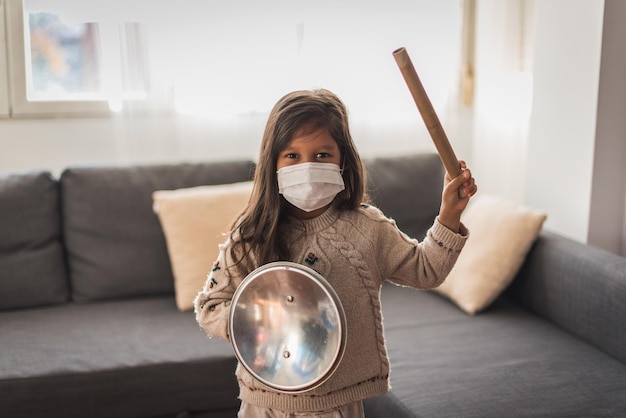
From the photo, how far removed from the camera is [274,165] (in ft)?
4.70

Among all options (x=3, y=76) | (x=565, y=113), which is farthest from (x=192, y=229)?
(x=565, y=113)

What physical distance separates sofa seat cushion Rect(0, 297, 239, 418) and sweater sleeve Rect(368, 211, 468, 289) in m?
0.91

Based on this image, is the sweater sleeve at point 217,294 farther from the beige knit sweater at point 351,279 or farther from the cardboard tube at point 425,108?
the cardboard tube at point 425,108

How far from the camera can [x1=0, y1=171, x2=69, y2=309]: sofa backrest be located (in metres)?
2.55

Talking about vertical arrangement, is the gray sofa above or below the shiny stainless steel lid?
below

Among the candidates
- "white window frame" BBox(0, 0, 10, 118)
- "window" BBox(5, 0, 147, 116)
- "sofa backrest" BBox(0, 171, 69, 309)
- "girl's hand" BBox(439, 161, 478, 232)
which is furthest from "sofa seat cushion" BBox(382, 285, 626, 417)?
"white window frame" BBox(0, 0, 10, 118)

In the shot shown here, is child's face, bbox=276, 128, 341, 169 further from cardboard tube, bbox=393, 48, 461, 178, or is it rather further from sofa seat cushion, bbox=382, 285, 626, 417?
sofa seat cushion, bbox=382, 285, 626, 417

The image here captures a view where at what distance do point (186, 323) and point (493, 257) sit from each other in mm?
1023

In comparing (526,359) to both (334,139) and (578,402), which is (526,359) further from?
(334,139)

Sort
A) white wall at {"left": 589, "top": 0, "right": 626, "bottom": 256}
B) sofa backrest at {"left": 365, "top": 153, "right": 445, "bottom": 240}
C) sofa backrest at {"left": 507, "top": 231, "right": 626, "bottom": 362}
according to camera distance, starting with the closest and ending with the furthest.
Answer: sofa backrest at {"left": 507, "top": 231, "right": 626, "bottom": 362} → white wall at {"left": 589, "top": 0, "right": 626, "bottom": 256} → sofa backrest at {"left": 365, "top": 153, "right": 445, "bottom": 240}

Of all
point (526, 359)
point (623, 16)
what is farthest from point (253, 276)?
point (623, 16)

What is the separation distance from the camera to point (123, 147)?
119 inches

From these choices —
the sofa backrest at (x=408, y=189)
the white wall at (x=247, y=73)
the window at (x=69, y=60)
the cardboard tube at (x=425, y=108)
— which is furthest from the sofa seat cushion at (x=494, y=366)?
the window at (x=69, y=60)

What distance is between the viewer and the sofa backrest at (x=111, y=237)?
8.67 feet
